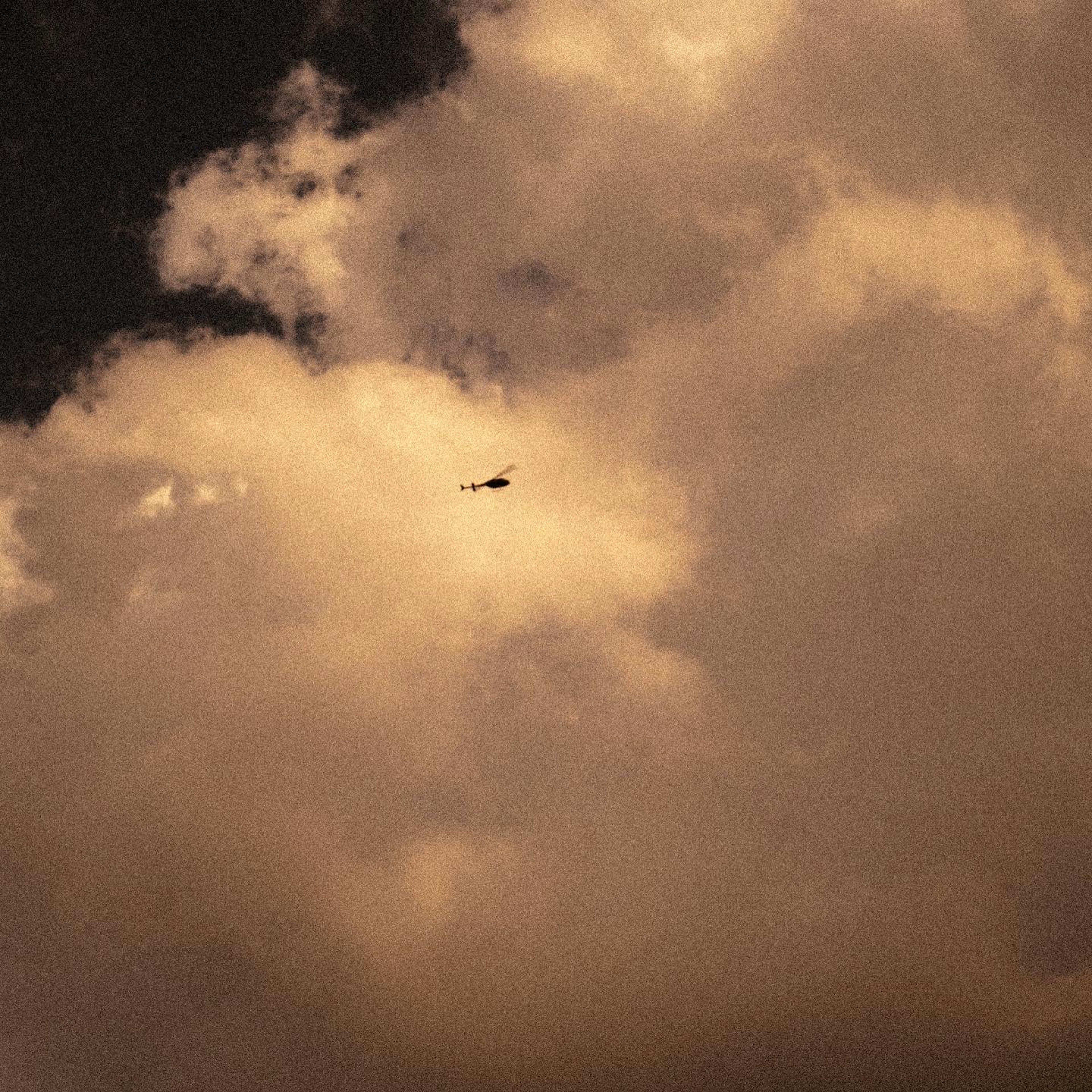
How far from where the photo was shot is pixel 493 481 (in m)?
180
